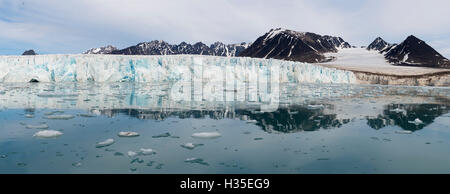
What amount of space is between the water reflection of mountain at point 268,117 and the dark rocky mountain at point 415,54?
81557mm

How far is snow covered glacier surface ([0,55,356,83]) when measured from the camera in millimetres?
22406

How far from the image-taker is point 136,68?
2434 centimetres

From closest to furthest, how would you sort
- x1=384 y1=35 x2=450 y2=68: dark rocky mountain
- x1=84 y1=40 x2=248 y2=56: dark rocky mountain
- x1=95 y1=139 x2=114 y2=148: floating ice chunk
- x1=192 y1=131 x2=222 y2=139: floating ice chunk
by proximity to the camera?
x1=95 y1=139 x2=114 y2=148: floating ice chunk
x1=192 y1=131 x2=222 y2=139: floating ice chunk
x1=384 y1=35 x2=450 y2=68: dark rocky mountain
x1=84 y1=40 x2=248 y2=56: dark rocky mountain

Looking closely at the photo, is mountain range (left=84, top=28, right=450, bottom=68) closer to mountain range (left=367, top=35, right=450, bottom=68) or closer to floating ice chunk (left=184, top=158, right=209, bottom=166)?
mountain range (left=367, top=35, right=450, bottom=68)

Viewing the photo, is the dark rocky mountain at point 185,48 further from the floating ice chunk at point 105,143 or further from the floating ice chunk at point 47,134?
the floating ice chunk at point 105,143

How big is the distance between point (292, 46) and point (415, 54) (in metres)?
38.9

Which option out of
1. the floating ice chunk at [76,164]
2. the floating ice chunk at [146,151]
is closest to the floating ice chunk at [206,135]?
the floating ice chunk at [146,151]

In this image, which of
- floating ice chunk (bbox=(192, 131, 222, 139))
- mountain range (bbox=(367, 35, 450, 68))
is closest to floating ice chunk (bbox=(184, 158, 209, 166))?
floating ice chunk (bbox=(192, 131, 222, 139))

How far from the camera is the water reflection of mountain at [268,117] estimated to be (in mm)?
6121


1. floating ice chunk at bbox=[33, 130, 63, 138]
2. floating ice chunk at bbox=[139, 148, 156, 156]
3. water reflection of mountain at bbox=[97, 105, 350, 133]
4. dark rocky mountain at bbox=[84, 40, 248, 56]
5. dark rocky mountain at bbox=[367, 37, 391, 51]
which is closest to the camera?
floating ice chunk at bbox=[139, 148, 156, 156]

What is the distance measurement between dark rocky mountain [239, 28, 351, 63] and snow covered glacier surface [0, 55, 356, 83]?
62.8 metres

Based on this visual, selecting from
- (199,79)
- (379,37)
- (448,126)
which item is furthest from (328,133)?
(379,37)
